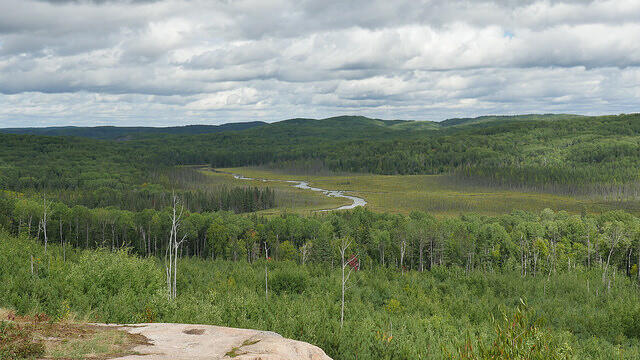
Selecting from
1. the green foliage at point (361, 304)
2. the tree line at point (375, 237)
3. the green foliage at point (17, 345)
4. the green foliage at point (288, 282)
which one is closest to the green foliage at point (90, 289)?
the green foliage at point (361, 304)

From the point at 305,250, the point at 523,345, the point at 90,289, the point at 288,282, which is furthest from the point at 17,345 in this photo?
the point at 305,250

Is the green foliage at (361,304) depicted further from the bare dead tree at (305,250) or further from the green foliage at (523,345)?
the bare dead tree at (305,250)

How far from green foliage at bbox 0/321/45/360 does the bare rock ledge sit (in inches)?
114

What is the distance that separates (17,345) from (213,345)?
647cm

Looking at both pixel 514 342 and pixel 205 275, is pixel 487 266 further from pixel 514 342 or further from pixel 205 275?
pixel 514 342

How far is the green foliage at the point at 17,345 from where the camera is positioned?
14035 millimetres

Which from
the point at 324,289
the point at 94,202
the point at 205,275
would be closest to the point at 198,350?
the point at 324,289

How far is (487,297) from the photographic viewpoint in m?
80.6

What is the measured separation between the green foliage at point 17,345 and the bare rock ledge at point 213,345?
9.54ft

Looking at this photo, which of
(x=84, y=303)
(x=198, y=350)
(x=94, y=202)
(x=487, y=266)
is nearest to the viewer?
(x=198, y=350)

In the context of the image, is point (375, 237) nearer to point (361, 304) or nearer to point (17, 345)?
point (361, 304)

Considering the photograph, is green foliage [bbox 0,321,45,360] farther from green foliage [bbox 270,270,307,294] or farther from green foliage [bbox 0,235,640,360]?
green foliage [bbox 270,270,307,294]

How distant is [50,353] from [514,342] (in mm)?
15023

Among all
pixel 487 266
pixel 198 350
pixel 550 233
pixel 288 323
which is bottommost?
pixel 487 266
